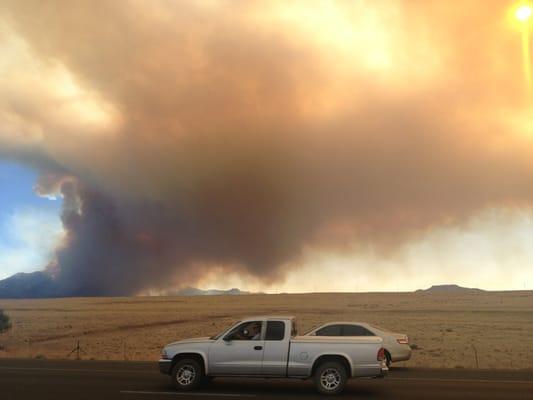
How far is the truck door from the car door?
15 cm

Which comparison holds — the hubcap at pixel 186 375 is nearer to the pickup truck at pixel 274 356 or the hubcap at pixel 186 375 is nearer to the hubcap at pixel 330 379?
the pickup truck at pixel 274 356

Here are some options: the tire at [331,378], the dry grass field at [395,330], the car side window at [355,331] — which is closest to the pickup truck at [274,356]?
the tire at [331,378]

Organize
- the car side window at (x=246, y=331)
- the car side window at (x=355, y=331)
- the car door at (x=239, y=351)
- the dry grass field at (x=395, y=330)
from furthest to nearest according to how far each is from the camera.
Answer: the dry grass field at (x=395, y=330) < the car side window at (x=355, y=331) < the car side window at (x=246, y=331) < the car door at (x=239, y=351)

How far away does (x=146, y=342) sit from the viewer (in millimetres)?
45719

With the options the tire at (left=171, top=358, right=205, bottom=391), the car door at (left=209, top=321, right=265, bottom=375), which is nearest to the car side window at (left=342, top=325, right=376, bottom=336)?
the car door at (left=209, top=321, right=265, bottom=375)

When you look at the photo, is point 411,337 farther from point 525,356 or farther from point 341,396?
point 341,396

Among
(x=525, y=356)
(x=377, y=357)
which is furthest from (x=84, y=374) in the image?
(x=525, y=356)

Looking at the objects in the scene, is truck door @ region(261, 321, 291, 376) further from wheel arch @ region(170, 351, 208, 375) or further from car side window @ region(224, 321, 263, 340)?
wheel arch @ region(170, 351, 208, 375)

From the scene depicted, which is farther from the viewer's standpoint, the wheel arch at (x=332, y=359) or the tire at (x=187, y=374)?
the tire at (x=187, y=374)

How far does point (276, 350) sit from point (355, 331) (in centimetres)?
750

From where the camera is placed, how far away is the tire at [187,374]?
15.8 m

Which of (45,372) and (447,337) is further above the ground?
(447,337)

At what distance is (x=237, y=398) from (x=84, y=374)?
8.89 meters

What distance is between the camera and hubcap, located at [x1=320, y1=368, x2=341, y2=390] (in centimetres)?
1483
